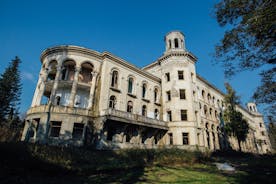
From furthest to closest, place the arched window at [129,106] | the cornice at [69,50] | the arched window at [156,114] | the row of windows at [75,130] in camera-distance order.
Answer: the arched window at [156,114] < the arched window at [129,106] < the cornice at [69,50] < the row of windows at [75,130]

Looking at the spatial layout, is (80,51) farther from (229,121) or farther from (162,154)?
(229,121)

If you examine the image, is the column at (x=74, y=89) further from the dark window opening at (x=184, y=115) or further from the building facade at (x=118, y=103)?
the dark window opening at (x=184, y=115)

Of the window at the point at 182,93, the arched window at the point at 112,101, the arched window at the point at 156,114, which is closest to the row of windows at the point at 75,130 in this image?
the arched window at the point at 112,101

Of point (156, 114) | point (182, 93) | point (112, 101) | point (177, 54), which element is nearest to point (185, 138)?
point (156, 114)

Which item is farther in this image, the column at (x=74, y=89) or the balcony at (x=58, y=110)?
the column at (x=74, y=89)

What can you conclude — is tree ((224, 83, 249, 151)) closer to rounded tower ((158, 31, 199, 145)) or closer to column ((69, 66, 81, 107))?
rounded tower ((158, 31, 199, 145))

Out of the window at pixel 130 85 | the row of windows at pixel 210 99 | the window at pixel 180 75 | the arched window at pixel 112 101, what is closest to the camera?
the arched window at pixel 112 101

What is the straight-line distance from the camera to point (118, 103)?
22.4 meters

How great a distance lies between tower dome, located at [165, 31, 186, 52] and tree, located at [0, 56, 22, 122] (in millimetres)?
34517

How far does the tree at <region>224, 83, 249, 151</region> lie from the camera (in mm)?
29597

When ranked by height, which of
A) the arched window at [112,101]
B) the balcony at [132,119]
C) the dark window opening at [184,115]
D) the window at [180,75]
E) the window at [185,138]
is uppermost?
the window at [180,75]

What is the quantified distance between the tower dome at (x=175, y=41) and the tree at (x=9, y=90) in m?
34.5

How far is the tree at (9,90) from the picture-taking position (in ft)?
105

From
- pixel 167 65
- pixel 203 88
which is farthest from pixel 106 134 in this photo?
pixel 203 88
